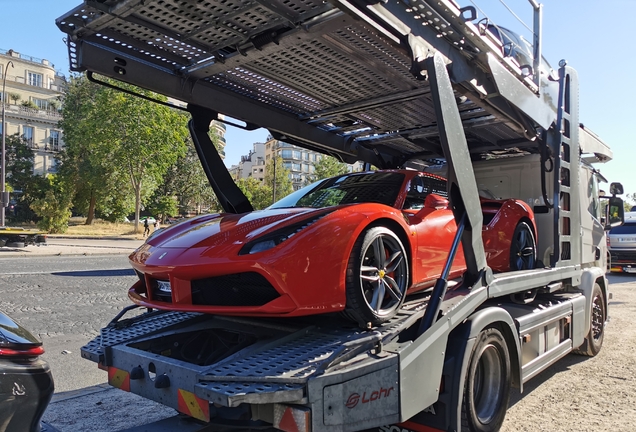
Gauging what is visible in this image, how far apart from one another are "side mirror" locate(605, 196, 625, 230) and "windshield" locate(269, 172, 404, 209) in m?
4.79

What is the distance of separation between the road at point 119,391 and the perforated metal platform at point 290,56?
2543mm

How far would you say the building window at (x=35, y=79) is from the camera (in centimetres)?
6906

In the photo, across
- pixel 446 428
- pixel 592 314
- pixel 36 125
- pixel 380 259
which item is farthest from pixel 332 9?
pixel 36 125

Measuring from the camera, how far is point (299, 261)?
268cm

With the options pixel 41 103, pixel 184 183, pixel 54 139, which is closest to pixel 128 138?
pixel 184 183

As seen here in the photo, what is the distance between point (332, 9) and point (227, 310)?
1872 millimetres

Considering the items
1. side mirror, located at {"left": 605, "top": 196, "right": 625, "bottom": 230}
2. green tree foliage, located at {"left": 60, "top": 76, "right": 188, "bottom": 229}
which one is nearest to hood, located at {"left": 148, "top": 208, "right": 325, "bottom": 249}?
side mirror, located at {"left": 605, "top": 196, "right": 625, "bottom": 230}

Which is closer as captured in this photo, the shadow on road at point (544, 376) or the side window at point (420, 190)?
the side window at point (420, 190)

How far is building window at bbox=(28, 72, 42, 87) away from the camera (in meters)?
69.1

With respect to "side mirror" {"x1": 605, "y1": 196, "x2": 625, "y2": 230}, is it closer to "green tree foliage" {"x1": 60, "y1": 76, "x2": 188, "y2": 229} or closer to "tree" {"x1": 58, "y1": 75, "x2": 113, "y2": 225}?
"green tree foliage" {"x1": 60, "y1": 76, "x2": 188, "y2": 229}

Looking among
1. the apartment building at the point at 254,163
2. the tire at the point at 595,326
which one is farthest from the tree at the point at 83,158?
the apartment building at the point at 254,163

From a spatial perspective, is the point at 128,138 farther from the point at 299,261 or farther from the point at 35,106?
the point at 35,106

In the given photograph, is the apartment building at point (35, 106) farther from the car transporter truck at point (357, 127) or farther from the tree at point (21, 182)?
the car transporter truck at point (357, 127)

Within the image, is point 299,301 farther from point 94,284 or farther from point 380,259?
point 94,284
